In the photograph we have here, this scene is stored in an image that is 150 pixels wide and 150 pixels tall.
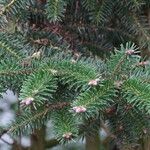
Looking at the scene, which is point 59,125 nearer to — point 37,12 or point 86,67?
point 86,67

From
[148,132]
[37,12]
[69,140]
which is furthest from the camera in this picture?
[37,12]

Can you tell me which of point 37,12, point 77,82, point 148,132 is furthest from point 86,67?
point 37,12

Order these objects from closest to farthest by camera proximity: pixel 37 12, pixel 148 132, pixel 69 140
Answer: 1. pixel 69 140
2. pixel 148 132
3. pixel 37 12

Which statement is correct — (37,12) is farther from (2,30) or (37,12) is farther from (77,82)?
(77,82)

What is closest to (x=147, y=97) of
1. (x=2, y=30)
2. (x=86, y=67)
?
(x=86, y=67)

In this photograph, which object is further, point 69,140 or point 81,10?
point 81,10

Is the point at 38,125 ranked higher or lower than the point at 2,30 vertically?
lower
